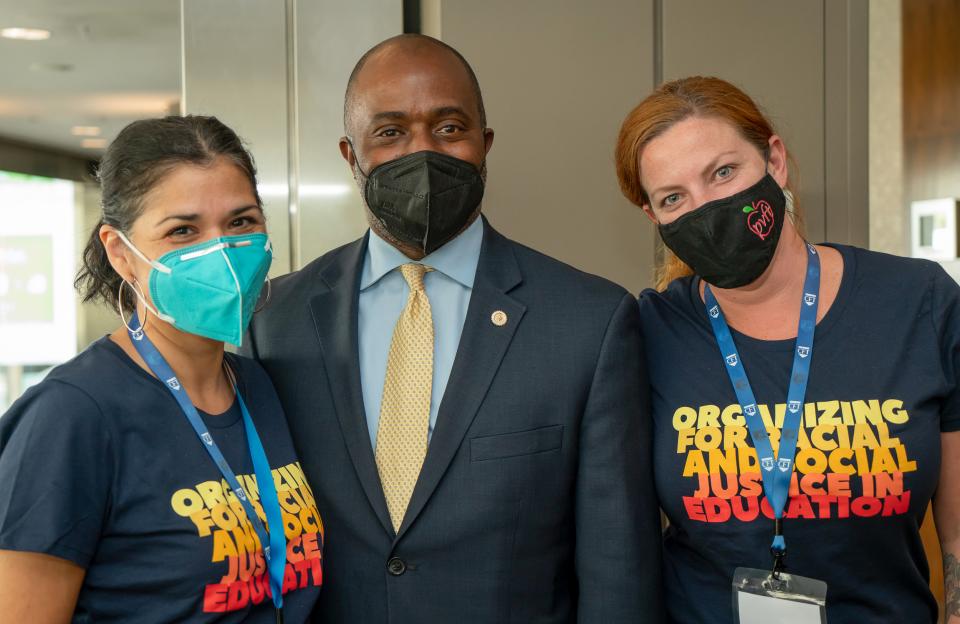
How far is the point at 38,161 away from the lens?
9.51 feet

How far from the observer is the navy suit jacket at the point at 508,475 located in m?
1.87

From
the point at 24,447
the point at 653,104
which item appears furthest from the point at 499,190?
the point at 24,447

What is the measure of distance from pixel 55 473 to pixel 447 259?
3.01 feet

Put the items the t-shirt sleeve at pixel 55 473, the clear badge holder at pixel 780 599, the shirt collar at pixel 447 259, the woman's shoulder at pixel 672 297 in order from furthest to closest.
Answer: the woman's shoulder at pixel 672 297 < the shirt collar at pixel 447 259 < the clear badge holder at pixel 780 599 < the t-shirt sleeve at pixel 55 473

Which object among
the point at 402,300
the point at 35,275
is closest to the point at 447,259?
the point at 402,300

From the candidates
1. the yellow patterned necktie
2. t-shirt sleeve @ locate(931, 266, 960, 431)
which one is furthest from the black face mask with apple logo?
the yellow patterned necktie

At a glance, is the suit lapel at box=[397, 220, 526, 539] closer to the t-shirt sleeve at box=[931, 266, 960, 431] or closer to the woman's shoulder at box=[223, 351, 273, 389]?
the woman's shoulder at box=[223, 351, 273, 389]

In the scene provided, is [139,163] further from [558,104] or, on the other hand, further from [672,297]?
[558,104]

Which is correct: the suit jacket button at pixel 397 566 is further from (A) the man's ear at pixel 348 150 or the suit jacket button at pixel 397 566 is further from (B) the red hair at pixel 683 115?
(B) the red hair at pixel 683 115

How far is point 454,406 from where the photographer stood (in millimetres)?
1895

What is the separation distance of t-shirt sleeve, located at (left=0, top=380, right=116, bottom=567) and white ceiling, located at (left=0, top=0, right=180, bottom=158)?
1.60 m

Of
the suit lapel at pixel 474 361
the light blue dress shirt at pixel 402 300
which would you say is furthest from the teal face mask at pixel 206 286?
the suit lapel at pixel 474 361

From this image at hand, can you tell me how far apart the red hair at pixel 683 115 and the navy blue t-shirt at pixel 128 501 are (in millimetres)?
1084

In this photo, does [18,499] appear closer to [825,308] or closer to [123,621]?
[123,621]
